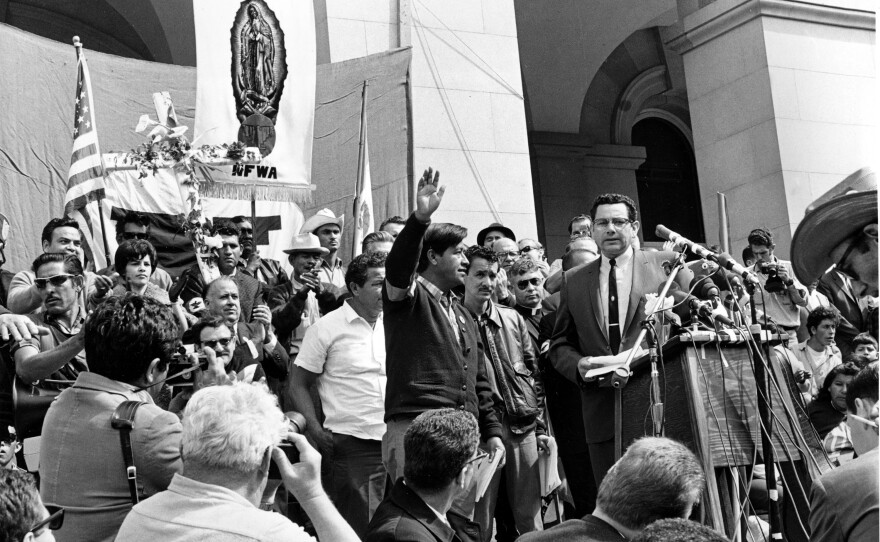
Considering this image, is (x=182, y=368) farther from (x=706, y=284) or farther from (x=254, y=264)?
(x=254, y=264)

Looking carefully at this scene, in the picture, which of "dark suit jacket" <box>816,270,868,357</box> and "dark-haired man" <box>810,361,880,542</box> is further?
"dark suit jacket" <box>816,270,868,357</box>

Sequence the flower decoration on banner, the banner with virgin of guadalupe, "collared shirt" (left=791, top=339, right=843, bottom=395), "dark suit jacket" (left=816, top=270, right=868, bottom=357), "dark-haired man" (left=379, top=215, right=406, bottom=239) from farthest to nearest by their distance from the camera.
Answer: the banner with virgin of guadalupe → "dark suit jacket" (left=816, top=270, right=868, bottom=357) → the flower decoration on banner → "collared shirt" (left=791, top=339, right=843, bottom=395) → "dark-haired man" (left=379, top=215, right=406, bottom=239)

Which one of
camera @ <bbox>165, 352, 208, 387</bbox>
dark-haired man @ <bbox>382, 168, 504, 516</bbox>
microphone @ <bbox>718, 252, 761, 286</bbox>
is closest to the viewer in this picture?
microphone @ <bbox>718, 252, 761, 286</bbox>

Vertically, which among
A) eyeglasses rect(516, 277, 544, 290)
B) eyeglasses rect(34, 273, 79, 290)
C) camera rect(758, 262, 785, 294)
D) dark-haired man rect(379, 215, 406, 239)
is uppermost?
dark-haired man rect(379, 215, 406, 239)

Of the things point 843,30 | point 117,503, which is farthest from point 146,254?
point 843,30

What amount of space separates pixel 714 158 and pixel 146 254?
8.35m

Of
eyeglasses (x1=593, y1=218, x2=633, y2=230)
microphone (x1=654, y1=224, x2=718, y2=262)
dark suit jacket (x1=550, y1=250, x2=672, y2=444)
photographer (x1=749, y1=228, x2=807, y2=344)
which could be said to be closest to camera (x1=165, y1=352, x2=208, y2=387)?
dark suit jacket (x1=550, y1=250, x2=672, y2=444)

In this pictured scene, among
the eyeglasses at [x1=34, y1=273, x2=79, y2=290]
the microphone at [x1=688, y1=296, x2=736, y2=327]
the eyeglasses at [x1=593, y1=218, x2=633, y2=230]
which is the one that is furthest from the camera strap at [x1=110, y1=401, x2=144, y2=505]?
the eyeglasses at [x1=593, y1=218, x2=633, y2=230]

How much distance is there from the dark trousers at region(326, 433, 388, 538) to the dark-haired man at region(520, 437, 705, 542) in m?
2.35

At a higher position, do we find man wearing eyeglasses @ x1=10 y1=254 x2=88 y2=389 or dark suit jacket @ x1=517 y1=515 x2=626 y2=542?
man wearing eyeglasses @ x1=10 y1=254 x2=88 y2=389

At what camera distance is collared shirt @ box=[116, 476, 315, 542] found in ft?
10.5

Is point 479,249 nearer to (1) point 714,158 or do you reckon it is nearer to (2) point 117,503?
(2) point 117,503

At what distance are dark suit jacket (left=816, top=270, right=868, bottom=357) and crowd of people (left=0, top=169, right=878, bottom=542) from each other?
2cm

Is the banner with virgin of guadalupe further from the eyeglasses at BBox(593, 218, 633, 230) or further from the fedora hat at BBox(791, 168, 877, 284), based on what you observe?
the fedora hat at BBox(791, 168, 877, 284)
